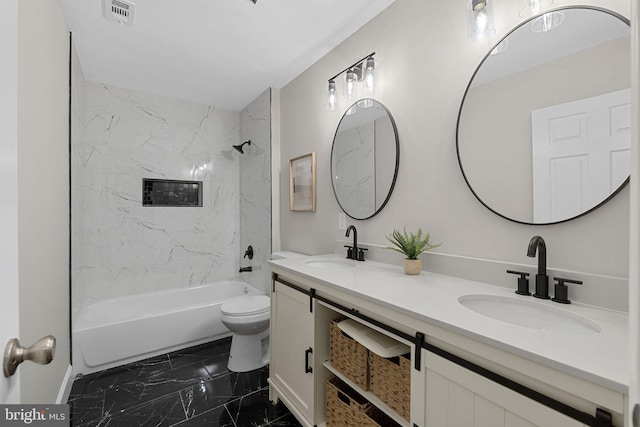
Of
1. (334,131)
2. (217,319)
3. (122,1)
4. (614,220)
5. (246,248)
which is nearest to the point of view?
(614,220)

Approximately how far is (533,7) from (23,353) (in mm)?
1842

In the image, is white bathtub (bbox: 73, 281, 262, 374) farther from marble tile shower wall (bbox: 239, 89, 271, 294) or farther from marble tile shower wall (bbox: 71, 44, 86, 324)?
marble tile shower wall (bbox: 239, 89, 271, 294)

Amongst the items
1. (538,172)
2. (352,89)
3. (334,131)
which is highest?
(352,89)

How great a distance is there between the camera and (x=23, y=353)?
1.81 ft

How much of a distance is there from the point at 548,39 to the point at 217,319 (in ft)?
9.85

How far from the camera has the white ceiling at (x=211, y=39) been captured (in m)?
1.81

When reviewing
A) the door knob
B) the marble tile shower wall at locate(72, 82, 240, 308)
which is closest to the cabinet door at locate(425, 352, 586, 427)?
the door knob

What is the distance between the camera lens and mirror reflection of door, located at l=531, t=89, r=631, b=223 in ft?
3.17

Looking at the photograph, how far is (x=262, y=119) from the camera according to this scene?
10.1 ft

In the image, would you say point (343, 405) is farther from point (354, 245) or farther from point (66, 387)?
point (66, 387)

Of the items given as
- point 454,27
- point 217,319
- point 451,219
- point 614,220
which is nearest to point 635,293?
point 614,220

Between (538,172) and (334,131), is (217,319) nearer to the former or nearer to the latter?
(334,131)

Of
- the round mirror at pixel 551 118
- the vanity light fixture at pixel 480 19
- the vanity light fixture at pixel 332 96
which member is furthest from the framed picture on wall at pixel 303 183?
the vanity light fixture at pixel 480 19

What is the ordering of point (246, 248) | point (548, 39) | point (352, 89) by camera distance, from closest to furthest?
point (548, 39), point (352, 89), point (246, 248)
